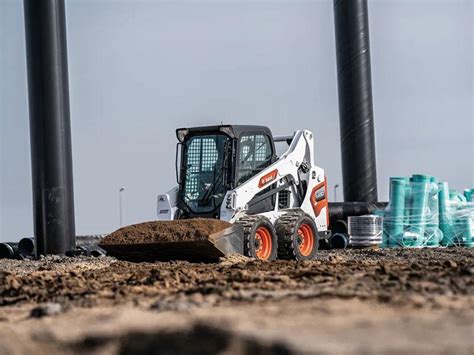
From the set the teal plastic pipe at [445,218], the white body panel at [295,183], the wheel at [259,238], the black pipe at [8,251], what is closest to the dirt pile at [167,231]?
the wheel at [259,238]

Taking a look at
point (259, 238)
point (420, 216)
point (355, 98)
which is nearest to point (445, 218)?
point (420, 216)

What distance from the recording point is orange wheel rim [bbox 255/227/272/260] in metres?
16.8

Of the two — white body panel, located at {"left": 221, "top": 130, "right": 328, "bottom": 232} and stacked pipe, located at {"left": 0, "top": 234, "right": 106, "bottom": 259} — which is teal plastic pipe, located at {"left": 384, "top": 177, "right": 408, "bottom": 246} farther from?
stacked pipe, located at {"left": 0, "top": 234, "right": 106, "bottom": 259}

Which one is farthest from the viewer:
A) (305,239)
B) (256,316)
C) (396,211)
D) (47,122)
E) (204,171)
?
(396,211)

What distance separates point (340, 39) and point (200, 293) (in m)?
19.0

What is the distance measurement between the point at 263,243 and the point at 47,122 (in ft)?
23.2

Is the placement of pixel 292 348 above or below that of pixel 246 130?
below

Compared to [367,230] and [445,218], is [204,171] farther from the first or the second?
[445,218]

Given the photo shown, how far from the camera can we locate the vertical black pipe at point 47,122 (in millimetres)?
21859

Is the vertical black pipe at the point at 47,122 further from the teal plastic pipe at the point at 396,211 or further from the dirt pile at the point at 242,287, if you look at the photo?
the dirt pile at the point at 242,287

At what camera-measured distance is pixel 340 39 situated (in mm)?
26328

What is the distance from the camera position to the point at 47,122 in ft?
72.0

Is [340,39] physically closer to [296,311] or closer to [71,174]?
[71,174]

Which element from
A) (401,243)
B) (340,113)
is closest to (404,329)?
(401,243)
